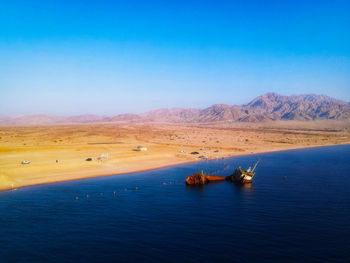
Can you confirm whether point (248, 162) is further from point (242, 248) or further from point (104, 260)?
point (104, 260)

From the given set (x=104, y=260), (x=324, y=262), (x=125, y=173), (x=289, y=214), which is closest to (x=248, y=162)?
(x=125, y=173)

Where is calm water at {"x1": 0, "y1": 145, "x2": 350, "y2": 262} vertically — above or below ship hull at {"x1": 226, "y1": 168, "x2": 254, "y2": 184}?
below

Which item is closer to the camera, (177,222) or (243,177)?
(177,222)

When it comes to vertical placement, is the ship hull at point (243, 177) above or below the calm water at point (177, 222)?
above

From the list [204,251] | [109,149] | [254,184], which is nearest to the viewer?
[204,251]

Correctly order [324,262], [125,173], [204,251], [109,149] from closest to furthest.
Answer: [324,262], [204,251], [125,173], [109,149]

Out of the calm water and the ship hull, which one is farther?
the ship hull

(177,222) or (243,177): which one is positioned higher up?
(243,177)

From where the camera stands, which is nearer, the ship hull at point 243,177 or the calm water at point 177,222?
the calm water at point 177,222
